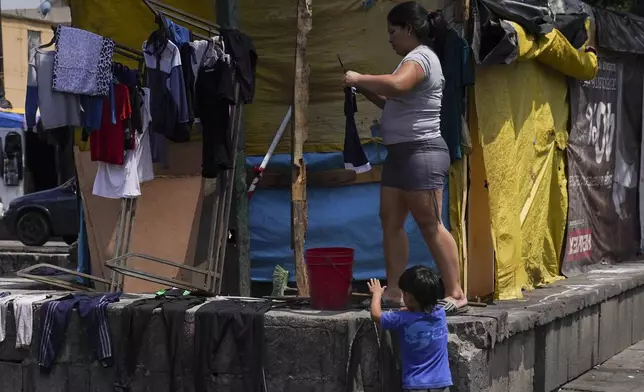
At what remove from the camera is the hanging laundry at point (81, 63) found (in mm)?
7039

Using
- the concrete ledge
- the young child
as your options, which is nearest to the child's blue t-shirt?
the young child

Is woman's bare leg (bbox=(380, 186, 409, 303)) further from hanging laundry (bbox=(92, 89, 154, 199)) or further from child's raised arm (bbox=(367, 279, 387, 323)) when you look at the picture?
hanging laundry (bbox=(92, 89, 154, 199))

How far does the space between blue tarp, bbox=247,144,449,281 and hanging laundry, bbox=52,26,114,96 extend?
1520mm

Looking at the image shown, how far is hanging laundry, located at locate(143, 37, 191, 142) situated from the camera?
23.4 feet

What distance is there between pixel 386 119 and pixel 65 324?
2758mm

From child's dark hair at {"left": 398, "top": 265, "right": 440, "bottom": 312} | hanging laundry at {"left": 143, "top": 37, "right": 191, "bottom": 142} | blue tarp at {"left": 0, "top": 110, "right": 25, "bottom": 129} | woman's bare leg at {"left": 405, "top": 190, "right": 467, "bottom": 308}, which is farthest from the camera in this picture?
blue tarp at {"left": 0, "top": 110, "right": 25, "bottom": 129}

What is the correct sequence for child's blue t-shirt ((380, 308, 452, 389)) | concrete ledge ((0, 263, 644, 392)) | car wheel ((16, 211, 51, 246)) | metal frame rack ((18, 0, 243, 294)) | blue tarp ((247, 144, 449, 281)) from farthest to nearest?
car wheel ((16, 211, 51, 246)) < blue tarp ((247, 144, 449, 281)) < metal frame rack ((18, 0, 243, 294)) < concrete ledge ((0, 263, 644, 392)) < child's blue t-shirt ((380, 308, 452, 389))

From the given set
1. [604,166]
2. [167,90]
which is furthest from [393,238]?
[604,166]

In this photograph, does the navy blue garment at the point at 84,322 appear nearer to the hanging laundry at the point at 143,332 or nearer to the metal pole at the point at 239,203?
the hanging laundry at the point at 143,332

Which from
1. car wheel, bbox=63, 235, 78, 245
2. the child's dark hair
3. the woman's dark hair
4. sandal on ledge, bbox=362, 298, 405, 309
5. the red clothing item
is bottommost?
car wheel, bbox=63, 235, 78, 245

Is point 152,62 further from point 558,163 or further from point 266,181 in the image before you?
point 558,163

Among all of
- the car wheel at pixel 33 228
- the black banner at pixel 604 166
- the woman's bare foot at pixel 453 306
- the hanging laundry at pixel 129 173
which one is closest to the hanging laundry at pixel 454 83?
the woman's bare foot at pixel 453 306

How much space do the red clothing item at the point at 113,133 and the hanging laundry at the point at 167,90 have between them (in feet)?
0.97

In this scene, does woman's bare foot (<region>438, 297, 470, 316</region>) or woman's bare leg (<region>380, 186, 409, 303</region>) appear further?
woman's bare leg (<region>380, 186, 409, 303</region>)
